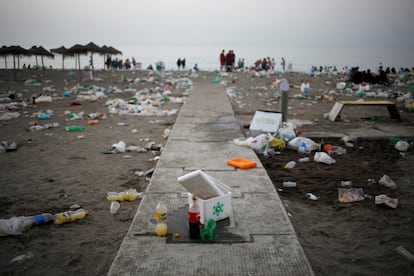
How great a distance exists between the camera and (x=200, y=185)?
2617mm

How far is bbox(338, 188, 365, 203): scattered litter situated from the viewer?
11.8 feet

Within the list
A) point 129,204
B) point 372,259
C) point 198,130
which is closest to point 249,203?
point 372,259

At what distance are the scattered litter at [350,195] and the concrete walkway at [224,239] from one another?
875 mm

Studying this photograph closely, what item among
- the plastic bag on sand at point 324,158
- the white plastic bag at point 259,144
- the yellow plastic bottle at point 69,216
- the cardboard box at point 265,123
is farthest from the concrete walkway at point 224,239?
the cardboard box at point 265,123

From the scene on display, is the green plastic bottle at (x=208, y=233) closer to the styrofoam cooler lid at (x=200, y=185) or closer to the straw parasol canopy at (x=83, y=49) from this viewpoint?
the styrofoam cooler lid at (x=200, y=185)

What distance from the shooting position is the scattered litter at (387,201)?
3.40 meters

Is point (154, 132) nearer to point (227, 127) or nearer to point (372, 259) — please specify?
point (227, 127)

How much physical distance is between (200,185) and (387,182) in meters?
2.65

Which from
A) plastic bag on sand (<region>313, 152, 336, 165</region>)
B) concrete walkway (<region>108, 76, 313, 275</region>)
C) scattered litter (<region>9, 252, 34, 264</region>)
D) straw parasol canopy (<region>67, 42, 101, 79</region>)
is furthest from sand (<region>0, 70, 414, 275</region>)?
straw parasol canopy (<region>67, 42, 101, 79</region>)

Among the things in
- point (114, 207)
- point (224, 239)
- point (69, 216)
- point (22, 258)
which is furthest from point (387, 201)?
point (22, 258)

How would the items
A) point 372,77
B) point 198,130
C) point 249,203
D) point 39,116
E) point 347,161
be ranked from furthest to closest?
point 372,77 → point 39,116 → point 198,130 → point 347,161 → point 249,203

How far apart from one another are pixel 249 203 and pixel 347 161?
2.58m

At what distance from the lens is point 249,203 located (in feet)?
10.1

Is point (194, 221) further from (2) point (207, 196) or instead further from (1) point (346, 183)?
(1) point (346, 183)
